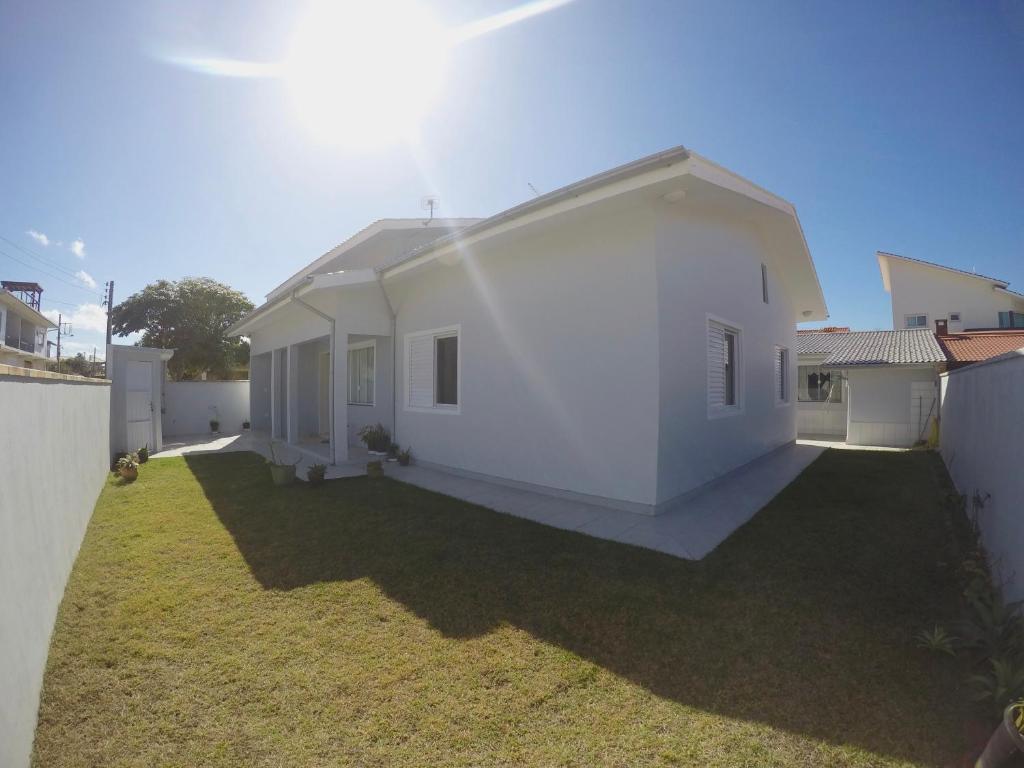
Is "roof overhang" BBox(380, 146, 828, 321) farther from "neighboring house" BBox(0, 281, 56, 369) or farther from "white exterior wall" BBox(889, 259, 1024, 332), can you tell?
"neighboring house" BBox(0, 281, 56, 369)

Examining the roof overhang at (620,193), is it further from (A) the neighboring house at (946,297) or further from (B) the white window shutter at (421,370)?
(A) the neighboring house at (946,297)

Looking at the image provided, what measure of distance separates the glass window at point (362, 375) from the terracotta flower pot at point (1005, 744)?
10547mm

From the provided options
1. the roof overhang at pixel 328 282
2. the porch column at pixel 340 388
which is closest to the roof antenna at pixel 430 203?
the roof overhang at pixel 328 282

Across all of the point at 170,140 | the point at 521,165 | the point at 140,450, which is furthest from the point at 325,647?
the point at 140,450

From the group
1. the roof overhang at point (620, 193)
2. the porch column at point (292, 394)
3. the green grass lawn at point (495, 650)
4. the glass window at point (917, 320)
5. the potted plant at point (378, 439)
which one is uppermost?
the glass window at point (917, 320)

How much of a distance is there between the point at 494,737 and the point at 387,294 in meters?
8.78

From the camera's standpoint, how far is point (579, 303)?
6.24m

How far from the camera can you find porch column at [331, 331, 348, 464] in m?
8.86

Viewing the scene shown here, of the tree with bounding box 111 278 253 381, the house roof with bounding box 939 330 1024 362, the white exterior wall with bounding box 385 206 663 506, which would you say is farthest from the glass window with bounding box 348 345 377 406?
the tree with bounding box 111 278 253 381

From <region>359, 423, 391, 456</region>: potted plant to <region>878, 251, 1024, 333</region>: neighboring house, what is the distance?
89.9ft

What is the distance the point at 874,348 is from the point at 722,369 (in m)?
11.8

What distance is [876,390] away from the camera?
45.3ft

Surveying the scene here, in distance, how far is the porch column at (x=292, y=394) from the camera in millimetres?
11680

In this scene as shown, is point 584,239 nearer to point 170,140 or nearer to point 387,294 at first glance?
point 387,294
